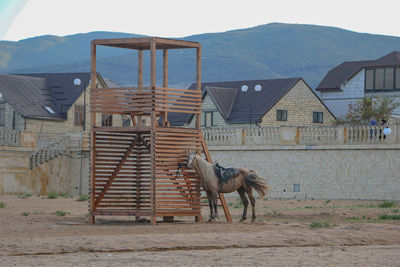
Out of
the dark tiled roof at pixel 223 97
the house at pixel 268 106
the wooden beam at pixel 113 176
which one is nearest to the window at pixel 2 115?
the house at pixel 268 106

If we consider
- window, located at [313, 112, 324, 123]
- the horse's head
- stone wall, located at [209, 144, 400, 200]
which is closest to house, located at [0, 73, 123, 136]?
window, located at [313, 112, 324, 123]

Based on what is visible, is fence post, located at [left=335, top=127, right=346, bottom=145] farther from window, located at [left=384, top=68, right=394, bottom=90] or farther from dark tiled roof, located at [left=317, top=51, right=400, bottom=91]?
window, located at [left=384, top=68, right=394, bottom=90]

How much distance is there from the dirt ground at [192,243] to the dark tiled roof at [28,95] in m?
34.1

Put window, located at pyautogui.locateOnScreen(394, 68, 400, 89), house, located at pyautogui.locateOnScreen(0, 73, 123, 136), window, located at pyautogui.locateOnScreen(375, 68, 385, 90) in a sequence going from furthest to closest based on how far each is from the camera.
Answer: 1. window, located at pyautogui.locateOnScreen(375, 68, 385, 90)
2. window, located at pyautogui.locateOnScreen(394, 68, 400, 89)
3. house, located at pyautogui.locateOnScreen(0, 73, 123, 136)

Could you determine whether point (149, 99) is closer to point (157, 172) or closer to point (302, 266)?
point (157, 172)

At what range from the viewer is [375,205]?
124ft

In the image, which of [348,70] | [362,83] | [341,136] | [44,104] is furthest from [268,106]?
[341,136]

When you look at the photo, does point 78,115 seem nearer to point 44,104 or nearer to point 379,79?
point 44,104

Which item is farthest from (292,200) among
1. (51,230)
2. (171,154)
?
(51,230)

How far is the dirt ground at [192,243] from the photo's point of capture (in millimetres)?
17297

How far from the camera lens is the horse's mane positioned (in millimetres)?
25219

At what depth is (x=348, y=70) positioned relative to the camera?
7231 cm

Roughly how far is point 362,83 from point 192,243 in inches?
1986

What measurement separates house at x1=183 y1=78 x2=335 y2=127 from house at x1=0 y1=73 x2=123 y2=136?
25.9ft
